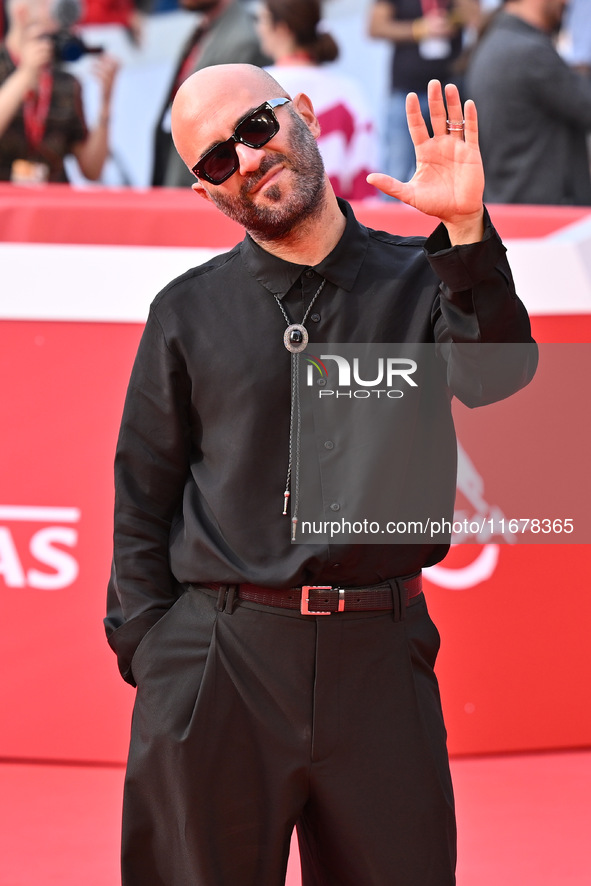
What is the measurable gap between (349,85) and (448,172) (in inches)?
112

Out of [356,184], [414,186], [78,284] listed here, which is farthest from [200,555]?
[356,184]

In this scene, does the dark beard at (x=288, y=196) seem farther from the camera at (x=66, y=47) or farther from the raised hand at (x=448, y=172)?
the camera at (x=66, y=47)

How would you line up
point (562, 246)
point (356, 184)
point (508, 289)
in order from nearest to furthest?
point (508, 289), point (562, 246), point (356, 184)

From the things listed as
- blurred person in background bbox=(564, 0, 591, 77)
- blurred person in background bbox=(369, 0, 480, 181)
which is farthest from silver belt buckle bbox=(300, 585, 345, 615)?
blurred person in background bbox=(564, 0, 591, 77)

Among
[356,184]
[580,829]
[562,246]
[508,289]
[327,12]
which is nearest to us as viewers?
[508,289]

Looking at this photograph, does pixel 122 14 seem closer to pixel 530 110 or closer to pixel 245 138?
pixel 530 110

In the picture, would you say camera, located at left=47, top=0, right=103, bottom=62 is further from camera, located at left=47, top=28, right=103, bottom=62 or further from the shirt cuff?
the shirt cuff

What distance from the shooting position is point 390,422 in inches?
66.1

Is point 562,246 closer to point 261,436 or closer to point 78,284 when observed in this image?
point 78,284

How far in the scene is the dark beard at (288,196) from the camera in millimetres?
1632

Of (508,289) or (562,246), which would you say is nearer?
(508,289)

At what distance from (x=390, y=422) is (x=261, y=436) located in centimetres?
20

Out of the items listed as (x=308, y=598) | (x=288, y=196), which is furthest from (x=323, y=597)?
(x=288, y=196)

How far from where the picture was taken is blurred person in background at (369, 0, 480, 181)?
529 centimetres
